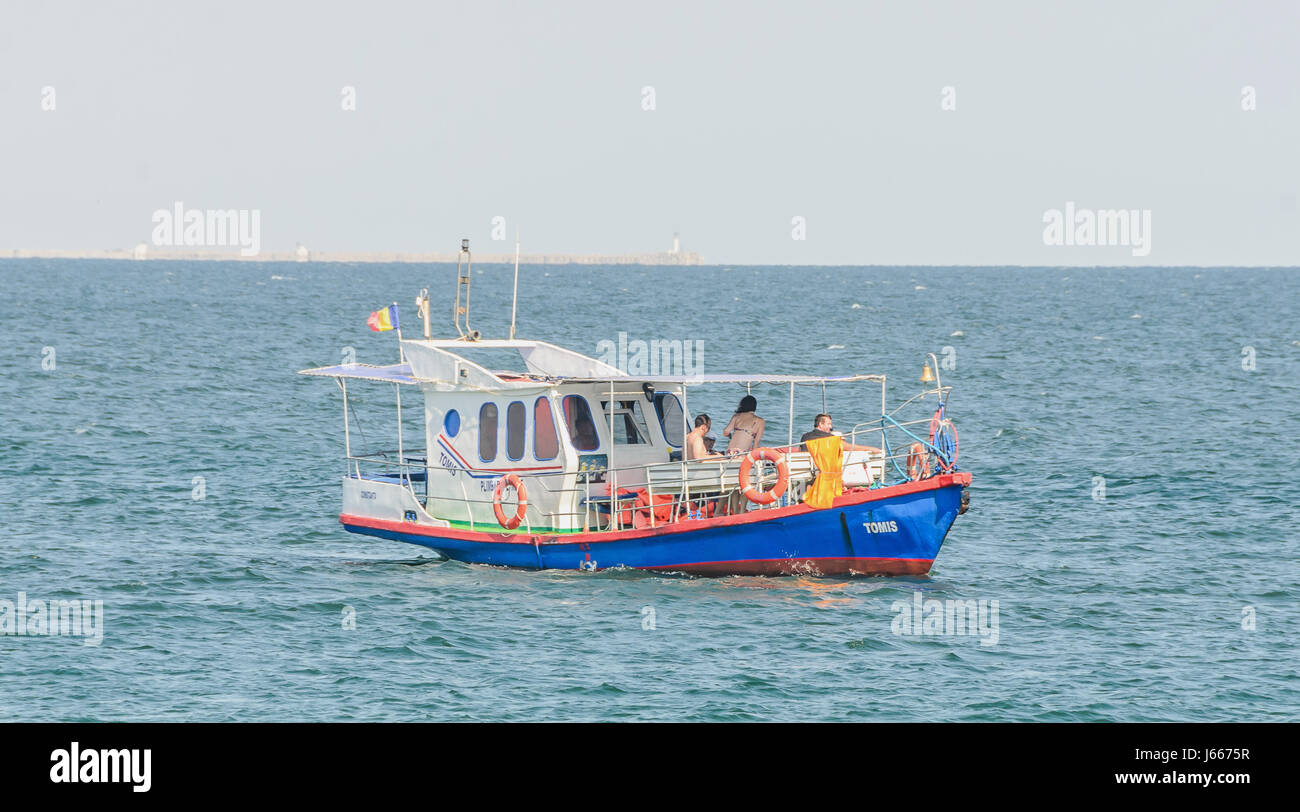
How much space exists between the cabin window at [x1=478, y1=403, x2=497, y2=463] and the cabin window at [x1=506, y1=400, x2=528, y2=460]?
0.90 ft

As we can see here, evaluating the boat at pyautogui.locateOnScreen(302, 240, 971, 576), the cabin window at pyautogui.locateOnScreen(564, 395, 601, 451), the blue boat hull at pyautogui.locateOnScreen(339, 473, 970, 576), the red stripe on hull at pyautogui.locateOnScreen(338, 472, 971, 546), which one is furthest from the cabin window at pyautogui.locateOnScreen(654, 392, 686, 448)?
the blue boat hull at pyautogui.locateOnScreen(339, 473, 970, 576)

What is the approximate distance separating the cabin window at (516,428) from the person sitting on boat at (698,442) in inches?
103

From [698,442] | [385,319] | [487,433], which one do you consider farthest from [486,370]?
[698,442]

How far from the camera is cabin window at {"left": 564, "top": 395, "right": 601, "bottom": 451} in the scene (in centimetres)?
2236

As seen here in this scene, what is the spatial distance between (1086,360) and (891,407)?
75.0 ft

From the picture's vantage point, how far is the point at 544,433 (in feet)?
73.1

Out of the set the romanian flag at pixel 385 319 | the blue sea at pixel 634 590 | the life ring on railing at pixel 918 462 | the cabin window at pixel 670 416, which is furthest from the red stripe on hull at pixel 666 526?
the romanian flag at pixel 385 319

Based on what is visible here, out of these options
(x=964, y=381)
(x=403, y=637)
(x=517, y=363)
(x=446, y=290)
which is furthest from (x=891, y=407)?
(x=446, y=290)

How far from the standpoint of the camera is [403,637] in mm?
18984

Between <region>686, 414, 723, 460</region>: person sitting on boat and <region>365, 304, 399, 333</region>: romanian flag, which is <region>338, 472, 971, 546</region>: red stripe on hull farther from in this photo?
<region>365, 304, 399, 333</region>: romanian flag

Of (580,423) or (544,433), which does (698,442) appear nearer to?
(580,423)
